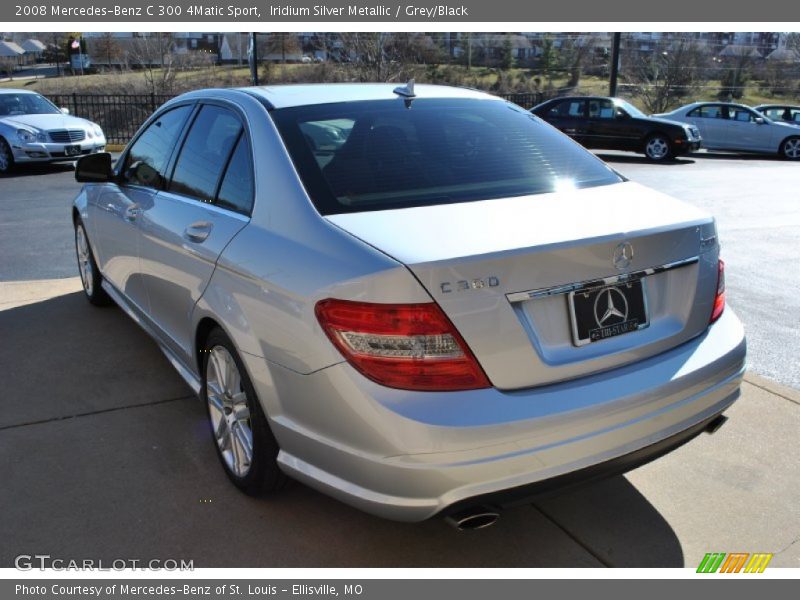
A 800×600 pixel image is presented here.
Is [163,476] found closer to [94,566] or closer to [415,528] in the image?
[94,566]

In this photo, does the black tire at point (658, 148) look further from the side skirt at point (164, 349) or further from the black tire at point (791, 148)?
the side skirt at point (164, 349)

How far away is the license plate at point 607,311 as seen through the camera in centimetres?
251

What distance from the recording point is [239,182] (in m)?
3.22

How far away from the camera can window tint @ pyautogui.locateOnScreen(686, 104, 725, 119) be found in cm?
2017

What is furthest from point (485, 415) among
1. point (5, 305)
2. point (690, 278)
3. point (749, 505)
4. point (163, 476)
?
point (5, 305)

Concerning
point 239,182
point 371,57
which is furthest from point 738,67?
point 239,182

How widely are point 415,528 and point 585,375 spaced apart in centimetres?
99

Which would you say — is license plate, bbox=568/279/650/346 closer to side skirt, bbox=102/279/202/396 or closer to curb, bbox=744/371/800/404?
side skirt, bbox=102/279/202/396

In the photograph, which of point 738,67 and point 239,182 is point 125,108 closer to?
point 239,182

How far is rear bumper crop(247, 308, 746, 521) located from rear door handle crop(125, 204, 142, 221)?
1.88 m

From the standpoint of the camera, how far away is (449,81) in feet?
122

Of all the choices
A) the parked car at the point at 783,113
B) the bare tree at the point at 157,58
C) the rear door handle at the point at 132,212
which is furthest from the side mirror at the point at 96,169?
the bare tree at the point at 157,58

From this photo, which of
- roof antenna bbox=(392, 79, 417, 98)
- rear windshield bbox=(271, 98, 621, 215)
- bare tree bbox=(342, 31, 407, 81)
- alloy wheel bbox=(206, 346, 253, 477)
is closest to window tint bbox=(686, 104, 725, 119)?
bare tree bbox=(342, 31, 407, 81)

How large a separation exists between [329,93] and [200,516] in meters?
1.98
